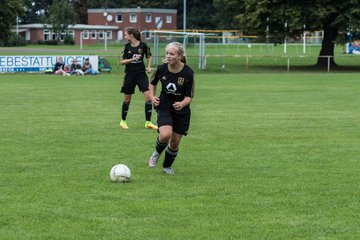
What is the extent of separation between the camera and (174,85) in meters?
8.77

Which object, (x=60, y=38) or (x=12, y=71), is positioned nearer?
(x=12, y=71)

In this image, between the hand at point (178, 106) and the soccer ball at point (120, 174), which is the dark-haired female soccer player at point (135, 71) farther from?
the soccer ball at point (120, 174)

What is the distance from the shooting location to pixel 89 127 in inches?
554

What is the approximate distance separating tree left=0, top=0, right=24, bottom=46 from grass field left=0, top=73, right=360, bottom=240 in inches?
1210

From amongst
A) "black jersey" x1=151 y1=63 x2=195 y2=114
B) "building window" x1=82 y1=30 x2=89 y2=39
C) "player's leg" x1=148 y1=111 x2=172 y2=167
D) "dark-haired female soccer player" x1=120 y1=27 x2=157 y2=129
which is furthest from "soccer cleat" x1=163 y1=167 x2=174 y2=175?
"building window" x1=82 y1=30 x2=89 y2=39

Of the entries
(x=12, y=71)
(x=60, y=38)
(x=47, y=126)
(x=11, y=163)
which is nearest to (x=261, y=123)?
(x=47, y=126)

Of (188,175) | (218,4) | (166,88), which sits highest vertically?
(218,4)

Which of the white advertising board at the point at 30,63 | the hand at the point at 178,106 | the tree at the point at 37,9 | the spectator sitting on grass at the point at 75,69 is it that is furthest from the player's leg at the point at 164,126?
the tree at the point at 37,9

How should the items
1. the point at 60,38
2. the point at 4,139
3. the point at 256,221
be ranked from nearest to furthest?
the point at 256,221 → the point at 4,139 → the point at 60,38

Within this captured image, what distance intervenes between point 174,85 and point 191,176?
3.83ft

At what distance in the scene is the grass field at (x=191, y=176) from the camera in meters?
6.32

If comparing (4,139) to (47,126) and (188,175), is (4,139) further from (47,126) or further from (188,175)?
(188,175)

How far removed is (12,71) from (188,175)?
28.7 m

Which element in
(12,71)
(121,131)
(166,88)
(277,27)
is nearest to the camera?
(166,88)
